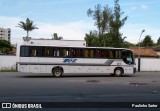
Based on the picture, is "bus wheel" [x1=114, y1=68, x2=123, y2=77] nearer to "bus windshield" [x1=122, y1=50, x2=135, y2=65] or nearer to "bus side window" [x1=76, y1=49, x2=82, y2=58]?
"bus windshield" [x1=122, y1=50, x2=135, y2=65]

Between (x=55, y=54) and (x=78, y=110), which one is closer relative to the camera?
(x=78, y=110)

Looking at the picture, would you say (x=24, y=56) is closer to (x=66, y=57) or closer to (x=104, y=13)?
(x=66, y=57)

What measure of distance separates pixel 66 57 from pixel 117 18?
34.4m

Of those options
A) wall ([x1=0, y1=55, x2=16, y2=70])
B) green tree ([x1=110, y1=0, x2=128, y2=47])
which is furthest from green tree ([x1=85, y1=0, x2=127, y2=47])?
wall ([x1=0, y1=55, x2=16, y2=70])

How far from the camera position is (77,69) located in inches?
1264

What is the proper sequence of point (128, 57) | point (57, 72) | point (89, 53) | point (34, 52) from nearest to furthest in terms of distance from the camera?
point (34, 52) < point (57, 72) < point (89, 53) < point (128, 57)

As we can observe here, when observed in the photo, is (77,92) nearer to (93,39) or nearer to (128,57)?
(128,57)

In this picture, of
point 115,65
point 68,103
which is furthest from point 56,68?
point 68,103

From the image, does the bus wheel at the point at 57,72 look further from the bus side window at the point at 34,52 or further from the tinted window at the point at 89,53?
the tinted window at the point at 89,53

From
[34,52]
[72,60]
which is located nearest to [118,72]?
[72,60]

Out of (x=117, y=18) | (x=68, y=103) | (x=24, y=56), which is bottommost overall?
(x=68, y=103)

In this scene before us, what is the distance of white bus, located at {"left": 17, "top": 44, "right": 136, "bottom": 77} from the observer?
30.5 metres

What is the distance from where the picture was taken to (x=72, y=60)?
104 feet

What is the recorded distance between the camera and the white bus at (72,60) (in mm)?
30500
